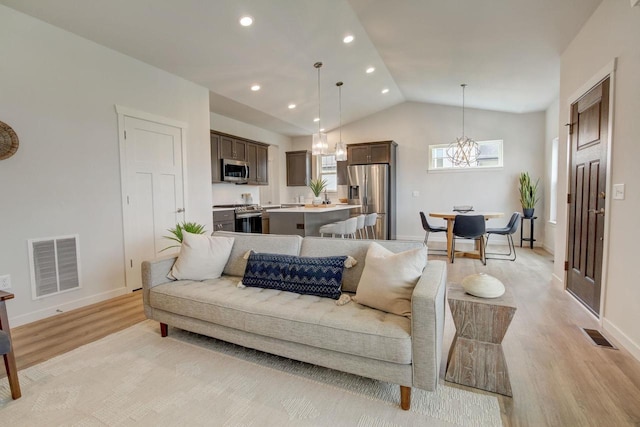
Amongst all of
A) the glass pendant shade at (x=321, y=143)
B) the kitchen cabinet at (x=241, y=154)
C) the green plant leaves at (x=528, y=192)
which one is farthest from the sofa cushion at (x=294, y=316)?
the green plant leaves at (x=528, y=192)

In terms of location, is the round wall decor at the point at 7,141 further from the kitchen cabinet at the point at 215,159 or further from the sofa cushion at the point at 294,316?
the kitchen cabinet at the point at 215,159

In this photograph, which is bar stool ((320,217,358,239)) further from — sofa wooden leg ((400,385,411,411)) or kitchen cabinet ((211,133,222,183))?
sofa wooden leg ((400,385,411,411))

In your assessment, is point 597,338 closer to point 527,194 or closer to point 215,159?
point 527,194

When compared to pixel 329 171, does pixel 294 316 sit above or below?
below

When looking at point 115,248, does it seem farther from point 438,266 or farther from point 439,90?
point 439,90

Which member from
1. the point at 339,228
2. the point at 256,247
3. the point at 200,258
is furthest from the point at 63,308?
the point at 339,228

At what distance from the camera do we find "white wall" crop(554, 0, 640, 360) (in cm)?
206

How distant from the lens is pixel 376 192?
263 inches

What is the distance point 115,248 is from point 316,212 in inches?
96.2

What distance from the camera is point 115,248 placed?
11.1ft

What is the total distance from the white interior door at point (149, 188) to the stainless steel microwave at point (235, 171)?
150 cm

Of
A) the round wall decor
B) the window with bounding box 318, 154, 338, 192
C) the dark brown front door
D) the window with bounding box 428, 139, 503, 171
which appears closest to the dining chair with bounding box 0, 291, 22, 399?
the round wall decor

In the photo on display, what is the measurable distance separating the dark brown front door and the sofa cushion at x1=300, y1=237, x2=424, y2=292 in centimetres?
177

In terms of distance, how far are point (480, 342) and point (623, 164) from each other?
180cm
